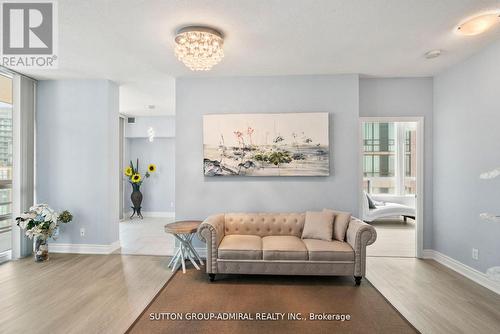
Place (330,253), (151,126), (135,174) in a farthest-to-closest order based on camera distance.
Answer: (151,126) → (135,174) → (330,253)

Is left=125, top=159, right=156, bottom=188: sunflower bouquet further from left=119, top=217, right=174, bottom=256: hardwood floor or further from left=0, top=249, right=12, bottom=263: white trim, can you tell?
left=0, top=249, right=12, bottom=263: white trim

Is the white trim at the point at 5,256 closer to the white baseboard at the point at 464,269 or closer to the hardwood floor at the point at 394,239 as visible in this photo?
the hardwood floor at the point at 394,239

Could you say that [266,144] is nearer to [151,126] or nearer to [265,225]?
[265,225]

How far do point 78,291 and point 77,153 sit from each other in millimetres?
2238

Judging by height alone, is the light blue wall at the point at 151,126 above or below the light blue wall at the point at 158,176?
above

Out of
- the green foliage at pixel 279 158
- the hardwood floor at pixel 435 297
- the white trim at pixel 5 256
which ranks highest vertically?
the green foliage at pixel 279 158

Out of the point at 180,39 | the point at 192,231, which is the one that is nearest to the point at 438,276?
the point at 192,231

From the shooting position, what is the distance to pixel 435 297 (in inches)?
110

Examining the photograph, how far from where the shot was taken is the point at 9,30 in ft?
8.66

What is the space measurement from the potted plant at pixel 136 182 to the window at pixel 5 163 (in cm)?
270

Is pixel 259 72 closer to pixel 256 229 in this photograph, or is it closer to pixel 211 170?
pixel 211 170

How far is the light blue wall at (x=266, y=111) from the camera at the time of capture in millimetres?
3879

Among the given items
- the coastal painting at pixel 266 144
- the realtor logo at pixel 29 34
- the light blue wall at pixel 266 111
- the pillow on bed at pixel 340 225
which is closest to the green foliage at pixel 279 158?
the coastal painting at pixel 266 144

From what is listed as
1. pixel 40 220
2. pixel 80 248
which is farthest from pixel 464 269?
pixel 40 220
